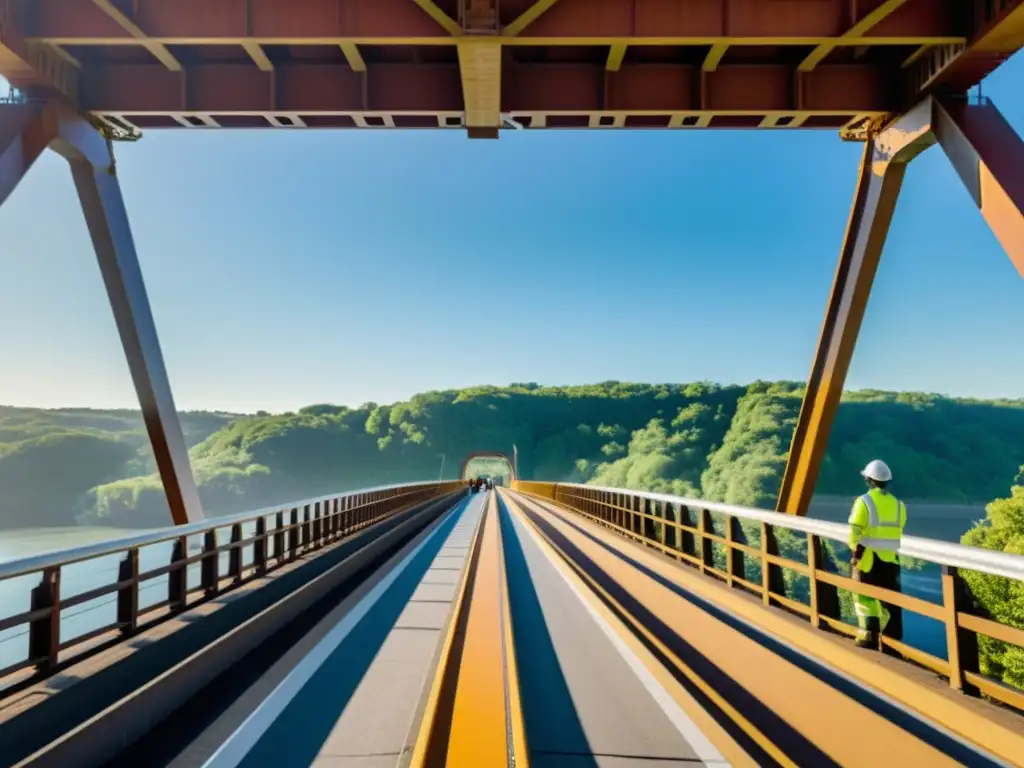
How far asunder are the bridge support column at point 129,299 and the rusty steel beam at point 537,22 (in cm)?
206

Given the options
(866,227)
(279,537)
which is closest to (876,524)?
(279,537)

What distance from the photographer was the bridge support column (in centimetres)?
1411

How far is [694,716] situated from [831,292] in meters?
12.1

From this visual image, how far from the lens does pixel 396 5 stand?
12258mm

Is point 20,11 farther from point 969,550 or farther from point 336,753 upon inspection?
point 969,550

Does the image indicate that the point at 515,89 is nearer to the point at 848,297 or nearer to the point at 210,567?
the point at 848,297

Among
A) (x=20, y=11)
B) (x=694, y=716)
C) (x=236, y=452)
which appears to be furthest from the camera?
(x=236, y=452)

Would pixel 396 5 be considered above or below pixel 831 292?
above

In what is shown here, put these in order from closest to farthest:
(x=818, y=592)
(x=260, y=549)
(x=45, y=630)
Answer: (x=45, y=630), (x=818, y=592), (x=260, y=549)

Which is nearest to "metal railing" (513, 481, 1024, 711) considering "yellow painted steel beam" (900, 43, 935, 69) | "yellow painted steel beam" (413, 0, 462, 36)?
"yellow painted steel beam" (413, 0, 462, 36)

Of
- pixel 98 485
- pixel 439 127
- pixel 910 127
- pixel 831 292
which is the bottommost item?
pixel 98 485

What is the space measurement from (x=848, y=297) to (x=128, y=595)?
1344 cm

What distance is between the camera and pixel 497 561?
1543 centimetres

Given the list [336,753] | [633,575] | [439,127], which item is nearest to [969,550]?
[336,753]
